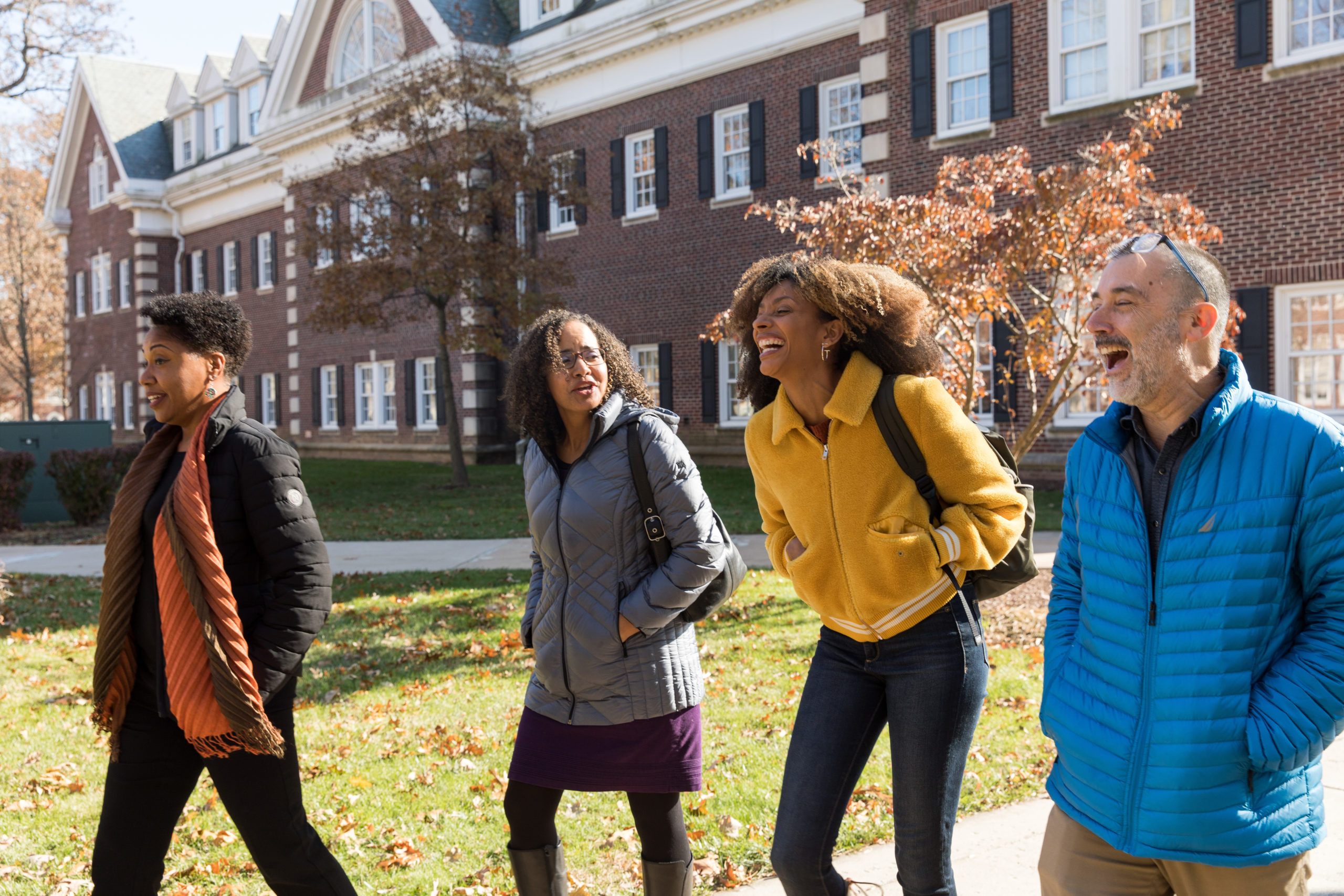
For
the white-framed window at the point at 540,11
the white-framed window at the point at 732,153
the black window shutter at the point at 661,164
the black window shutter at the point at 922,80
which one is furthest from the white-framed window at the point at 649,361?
the black window shutter at the point at 922,80

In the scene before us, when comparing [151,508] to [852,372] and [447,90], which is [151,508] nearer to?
[852,372]

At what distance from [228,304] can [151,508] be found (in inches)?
26.7

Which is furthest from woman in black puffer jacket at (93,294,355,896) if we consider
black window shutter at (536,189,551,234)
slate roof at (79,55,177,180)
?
slate roof at (79,55,177,180)

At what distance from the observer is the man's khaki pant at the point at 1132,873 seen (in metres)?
2.19

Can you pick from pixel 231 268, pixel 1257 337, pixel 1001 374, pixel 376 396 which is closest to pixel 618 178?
pixel 1001 374

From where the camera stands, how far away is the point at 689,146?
2239 centimetres

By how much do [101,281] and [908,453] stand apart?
1769 inches

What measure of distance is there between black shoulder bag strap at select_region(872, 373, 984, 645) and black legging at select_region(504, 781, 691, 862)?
3.56ft

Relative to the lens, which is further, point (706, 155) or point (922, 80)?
point (706, 155)

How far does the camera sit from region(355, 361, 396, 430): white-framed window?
30734 millimetres

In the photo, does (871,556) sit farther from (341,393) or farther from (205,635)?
(341,393)

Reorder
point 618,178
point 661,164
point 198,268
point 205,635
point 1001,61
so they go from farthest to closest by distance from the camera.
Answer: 1. point 198,268
2. point 618,178
3. point 661,164
4. point 1001,61
5. point 205,635

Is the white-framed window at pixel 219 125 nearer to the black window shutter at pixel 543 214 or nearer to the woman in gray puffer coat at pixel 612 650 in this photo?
the black window shutter at pixel 543 214

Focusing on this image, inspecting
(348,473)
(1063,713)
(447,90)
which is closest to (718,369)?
(447,90)
